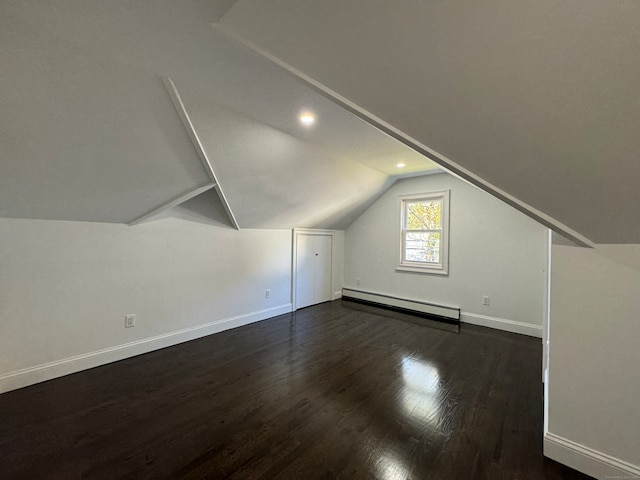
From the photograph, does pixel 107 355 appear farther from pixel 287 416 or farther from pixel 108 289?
pixel 287 416

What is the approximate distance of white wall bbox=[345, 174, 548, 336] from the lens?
3.48 metres

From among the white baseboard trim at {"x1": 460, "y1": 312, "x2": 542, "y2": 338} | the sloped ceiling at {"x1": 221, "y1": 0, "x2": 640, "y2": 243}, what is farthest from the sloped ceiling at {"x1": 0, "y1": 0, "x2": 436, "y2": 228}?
the white baseboard trim at {"x1": 460, "y1": 312, "x2": 542, "y2": 338}

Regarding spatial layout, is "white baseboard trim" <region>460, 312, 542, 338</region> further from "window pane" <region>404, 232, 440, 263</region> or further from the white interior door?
the white interior door

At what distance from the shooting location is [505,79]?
2.95ft

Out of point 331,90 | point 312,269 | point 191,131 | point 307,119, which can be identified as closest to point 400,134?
point 331,90

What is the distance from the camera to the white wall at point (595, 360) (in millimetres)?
1367

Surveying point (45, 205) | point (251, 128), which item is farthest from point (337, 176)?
point (45, 205)

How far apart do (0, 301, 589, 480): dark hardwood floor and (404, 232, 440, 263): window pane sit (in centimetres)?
177

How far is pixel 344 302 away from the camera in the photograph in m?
5.29

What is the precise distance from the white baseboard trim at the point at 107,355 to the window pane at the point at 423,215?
3198mm

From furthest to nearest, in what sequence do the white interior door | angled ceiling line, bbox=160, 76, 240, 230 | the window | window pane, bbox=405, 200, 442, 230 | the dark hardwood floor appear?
the white interior door
window pane, bbox=405, 200, 442, 230
the window
angled ceiling line, bbox=160, 76, 240, 230
the dark hardwood floor

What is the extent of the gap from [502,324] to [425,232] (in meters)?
1.75

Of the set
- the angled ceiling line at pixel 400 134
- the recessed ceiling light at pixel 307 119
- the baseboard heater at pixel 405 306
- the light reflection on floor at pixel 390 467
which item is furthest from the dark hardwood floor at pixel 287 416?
the recessed ceiling light at pixel 307 119

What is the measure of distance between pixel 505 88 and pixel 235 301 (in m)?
3.65
